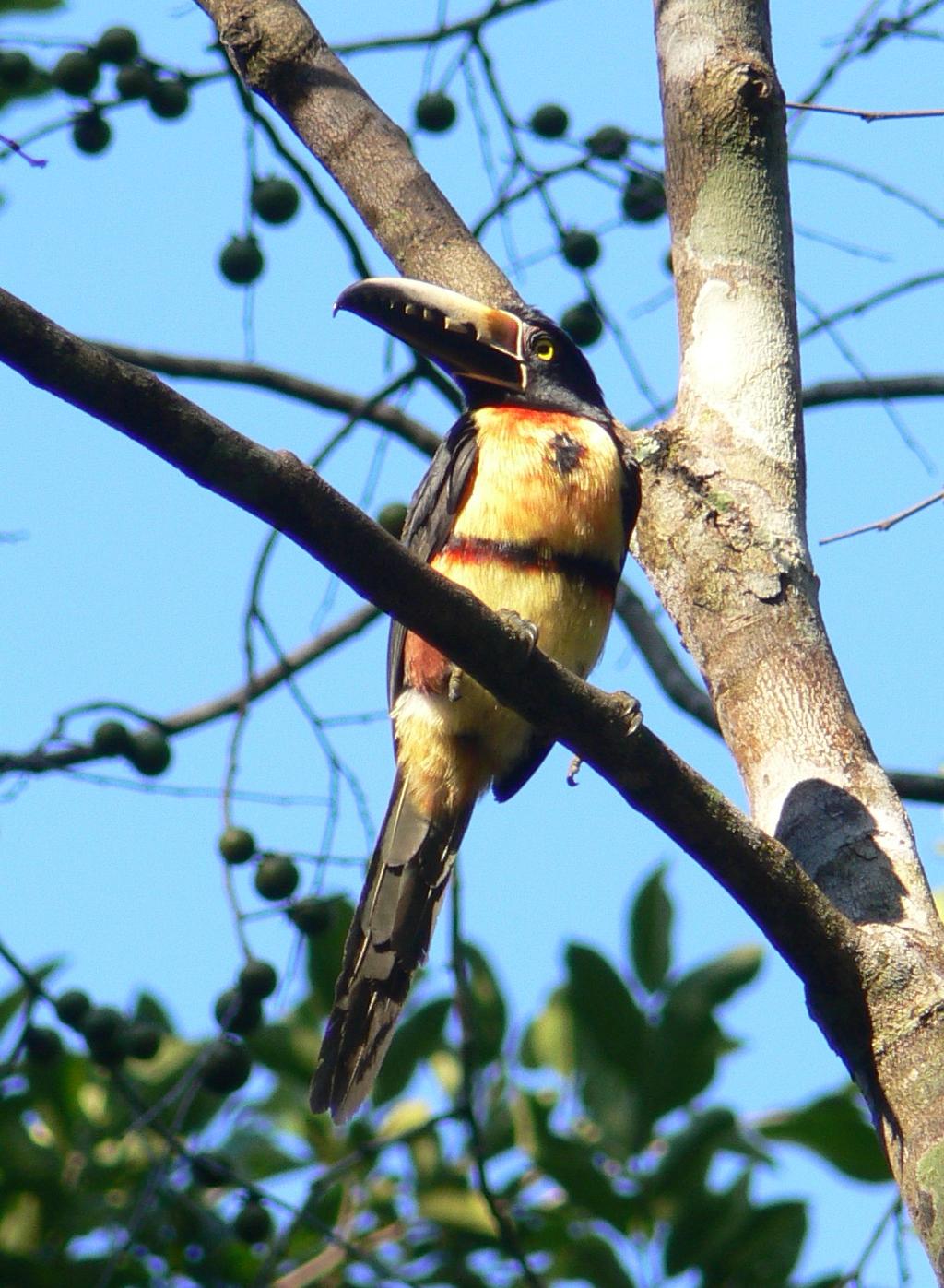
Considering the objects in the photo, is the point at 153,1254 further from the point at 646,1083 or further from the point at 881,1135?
the point at 881,1135

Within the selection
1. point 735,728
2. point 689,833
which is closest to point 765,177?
point 735,728

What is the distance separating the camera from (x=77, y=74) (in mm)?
4461

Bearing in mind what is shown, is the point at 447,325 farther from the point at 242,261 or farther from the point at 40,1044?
the point at 40,1044

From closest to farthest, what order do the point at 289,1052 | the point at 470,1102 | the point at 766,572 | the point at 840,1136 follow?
the point at 766,572 → the point at 470,1102 → the point at 840,1136 → the point at 289,1052

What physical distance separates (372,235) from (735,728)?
178 cm

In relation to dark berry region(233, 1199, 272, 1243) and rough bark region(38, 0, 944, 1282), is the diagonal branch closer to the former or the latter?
rough bark region(38, 0, 944, 1282)

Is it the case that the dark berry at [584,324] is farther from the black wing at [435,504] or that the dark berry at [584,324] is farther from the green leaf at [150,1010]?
the green leaf at [150,1010]

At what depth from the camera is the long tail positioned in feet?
11.7

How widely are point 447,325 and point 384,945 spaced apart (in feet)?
4.94

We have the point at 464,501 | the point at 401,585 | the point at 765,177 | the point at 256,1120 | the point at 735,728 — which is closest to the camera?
the point at 401,585

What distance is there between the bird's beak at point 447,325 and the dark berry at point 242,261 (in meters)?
0.62

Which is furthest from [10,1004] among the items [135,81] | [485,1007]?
[135,81]

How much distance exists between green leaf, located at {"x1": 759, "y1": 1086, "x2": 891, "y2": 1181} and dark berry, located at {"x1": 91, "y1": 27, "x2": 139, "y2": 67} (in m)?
3.39

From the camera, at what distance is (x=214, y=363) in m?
4.73
